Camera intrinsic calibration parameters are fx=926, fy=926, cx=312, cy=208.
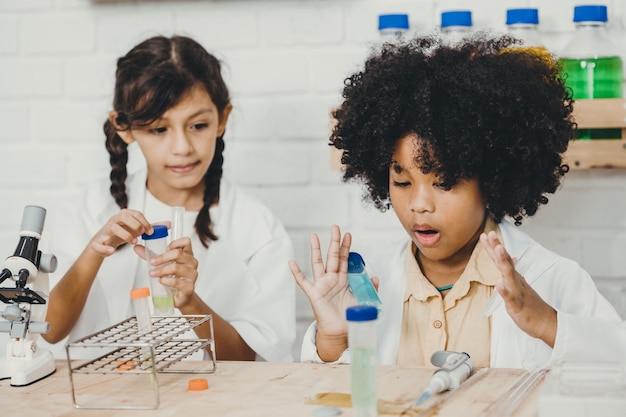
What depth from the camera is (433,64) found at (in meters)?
1.63

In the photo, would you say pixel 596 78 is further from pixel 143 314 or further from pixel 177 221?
pixel 143 314

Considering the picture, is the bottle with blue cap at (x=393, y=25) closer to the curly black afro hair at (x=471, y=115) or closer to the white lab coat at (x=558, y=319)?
the curly black afro hair at (x=471, y=115)

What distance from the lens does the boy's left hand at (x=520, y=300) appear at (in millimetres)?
1281

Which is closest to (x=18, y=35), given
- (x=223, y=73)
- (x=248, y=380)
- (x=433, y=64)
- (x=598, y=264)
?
(x=223, y=73)

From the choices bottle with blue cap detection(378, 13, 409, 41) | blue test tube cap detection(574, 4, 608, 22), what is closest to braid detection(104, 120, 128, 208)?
bottle with blue cap detection(378, 13, 409, 41)

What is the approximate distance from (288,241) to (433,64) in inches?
21.4

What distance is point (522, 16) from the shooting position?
192cm

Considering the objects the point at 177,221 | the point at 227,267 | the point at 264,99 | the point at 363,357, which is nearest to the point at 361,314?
the point at 363,357

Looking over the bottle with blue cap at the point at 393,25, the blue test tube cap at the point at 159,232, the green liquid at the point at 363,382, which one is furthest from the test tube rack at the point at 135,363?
the bottle with blue cap at the point at 393,25

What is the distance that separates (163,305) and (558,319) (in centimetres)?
62

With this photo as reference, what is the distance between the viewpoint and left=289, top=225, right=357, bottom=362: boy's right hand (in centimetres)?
151

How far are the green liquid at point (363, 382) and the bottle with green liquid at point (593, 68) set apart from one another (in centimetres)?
103

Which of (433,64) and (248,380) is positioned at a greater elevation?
(433,64)

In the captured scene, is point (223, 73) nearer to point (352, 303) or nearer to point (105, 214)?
point (105, 214)
